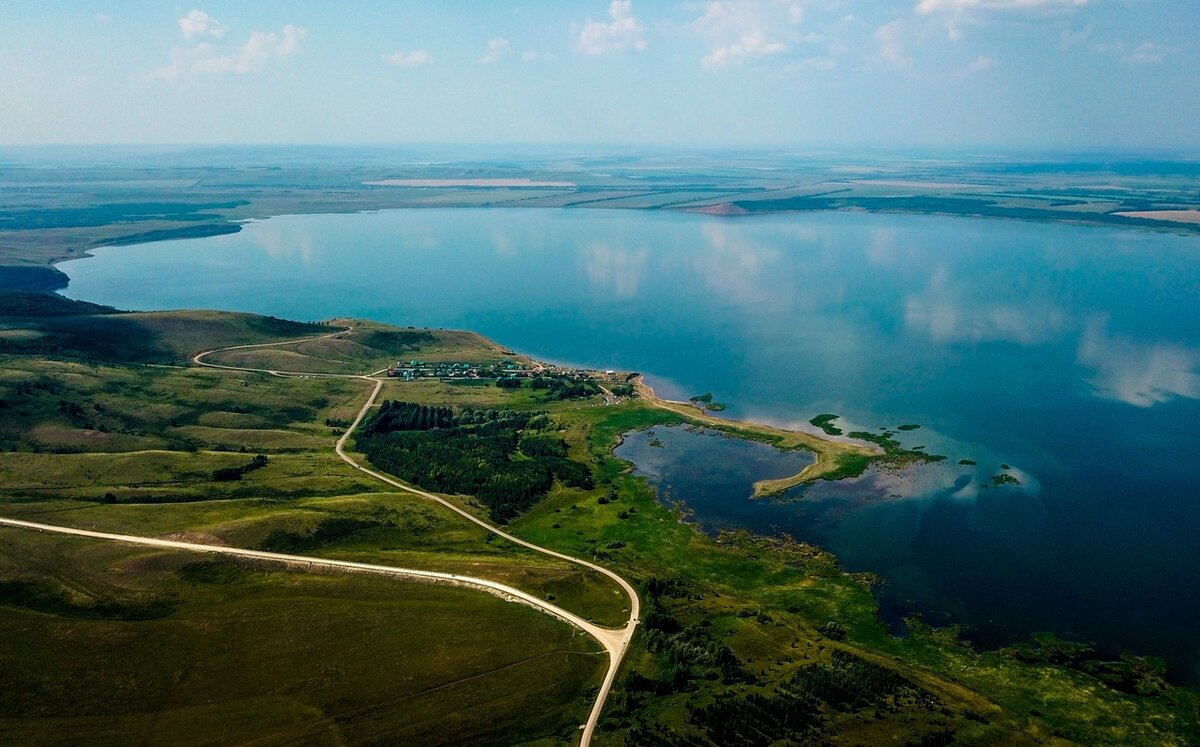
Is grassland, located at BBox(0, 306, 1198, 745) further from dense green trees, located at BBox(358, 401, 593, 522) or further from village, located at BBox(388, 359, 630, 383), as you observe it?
village, located at BBox(388, 359, 630, 383)

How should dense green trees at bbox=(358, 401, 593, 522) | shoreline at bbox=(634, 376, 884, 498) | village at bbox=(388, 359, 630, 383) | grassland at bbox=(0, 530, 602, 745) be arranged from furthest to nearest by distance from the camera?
village at bbox=(388, 359, 630, 383) < shoreline at bbox=(634, 376, 884, 498) < dense green trees at bbox=(358, 401, 593, 522) < grassland at bbox=(0, 530, 602, 745)

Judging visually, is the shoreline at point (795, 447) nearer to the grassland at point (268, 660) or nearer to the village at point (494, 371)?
the village at point (494, 371)

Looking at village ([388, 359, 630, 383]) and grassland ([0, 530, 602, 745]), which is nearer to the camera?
grassland ([0, 530, 602, 745])

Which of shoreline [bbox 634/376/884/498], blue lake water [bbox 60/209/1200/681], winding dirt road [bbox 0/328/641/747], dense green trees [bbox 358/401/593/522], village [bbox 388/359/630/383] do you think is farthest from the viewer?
village [bbox 388/359/630/383]

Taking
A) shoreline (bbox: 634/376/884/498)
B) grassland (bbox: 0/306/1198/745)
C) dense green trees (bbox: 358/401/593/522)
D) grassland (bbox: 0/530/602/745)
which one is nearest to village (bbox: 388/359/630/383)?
shoreline (bbox: 634/376/884/498)

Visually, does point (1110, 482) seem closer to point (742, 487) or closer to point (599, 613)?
point (742, 487)

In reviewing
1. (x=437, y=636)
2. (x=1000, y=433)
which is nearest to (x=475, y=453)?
(x=437, y=636)

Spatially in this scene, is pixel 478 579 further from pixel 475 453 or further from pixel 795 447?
pixel 795 447

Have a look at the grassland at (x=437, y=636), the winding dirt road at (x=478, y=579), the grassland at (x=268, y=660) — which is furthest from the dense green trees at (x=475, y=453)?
the grassland at (x=268, y=660)

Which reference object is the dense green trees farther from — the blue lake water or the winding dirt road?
the blue lake water

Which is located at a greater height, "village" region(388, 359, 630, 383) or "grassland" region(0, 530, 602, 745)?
"grassland" region(0, 530, 602, 745)
